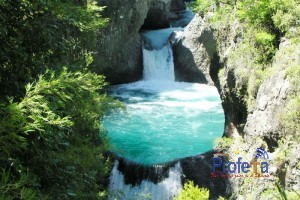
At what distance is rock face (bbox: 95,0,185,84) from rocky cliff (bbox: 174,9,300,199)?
10.6 meters

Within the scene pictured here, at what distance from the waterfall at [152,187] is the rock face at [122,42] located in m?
10.0

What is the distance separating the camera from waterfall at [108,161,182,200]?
12.0 metres

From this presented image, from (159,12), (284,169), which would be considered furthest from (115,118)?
(159,12)

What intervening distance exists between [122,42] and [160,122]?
9057 millimetres

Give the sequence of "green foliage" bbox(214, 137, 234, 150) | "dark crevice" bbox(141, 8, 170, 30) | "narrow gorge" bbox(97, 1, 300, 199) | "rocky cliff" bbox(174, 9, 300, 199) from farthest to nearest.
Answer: "dark crevice" bbox(141, 8, 170, 30) → "green foliage" bbox(214, 137, 234, 150) → "narrow gorge" bbox(97, 1, 300, 199) → "rocky cliff" bbox(174, 9, 300, 199)

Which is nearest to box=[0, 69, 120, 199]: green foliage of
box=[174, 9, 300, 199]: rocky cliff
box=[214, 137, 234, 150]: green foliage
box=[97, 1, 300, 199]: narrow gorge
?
box=[174, 9, 300, 199]: rocky cliff

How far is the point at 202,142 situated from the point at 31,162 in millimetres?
10937

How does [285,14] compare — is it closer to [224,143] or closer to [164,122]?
[224,143]

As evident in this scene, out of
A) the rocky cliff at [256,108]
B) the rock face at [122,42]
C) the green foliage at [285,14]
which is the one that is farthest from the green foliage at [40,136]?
the rock face at [122,42]

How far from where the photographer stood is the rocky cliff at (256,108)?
761 centimetres

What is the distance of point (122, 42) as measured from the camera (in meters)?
24.4

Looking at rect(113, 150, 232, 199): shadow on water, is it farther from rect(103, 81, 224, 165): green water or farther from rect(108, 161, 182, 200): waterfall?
rect(103, 81, 224, 165): green water

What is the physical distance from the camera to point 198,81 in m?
25.8

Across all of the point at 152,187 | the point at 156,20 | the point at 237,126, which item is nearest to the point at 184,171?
the point at 152,187
